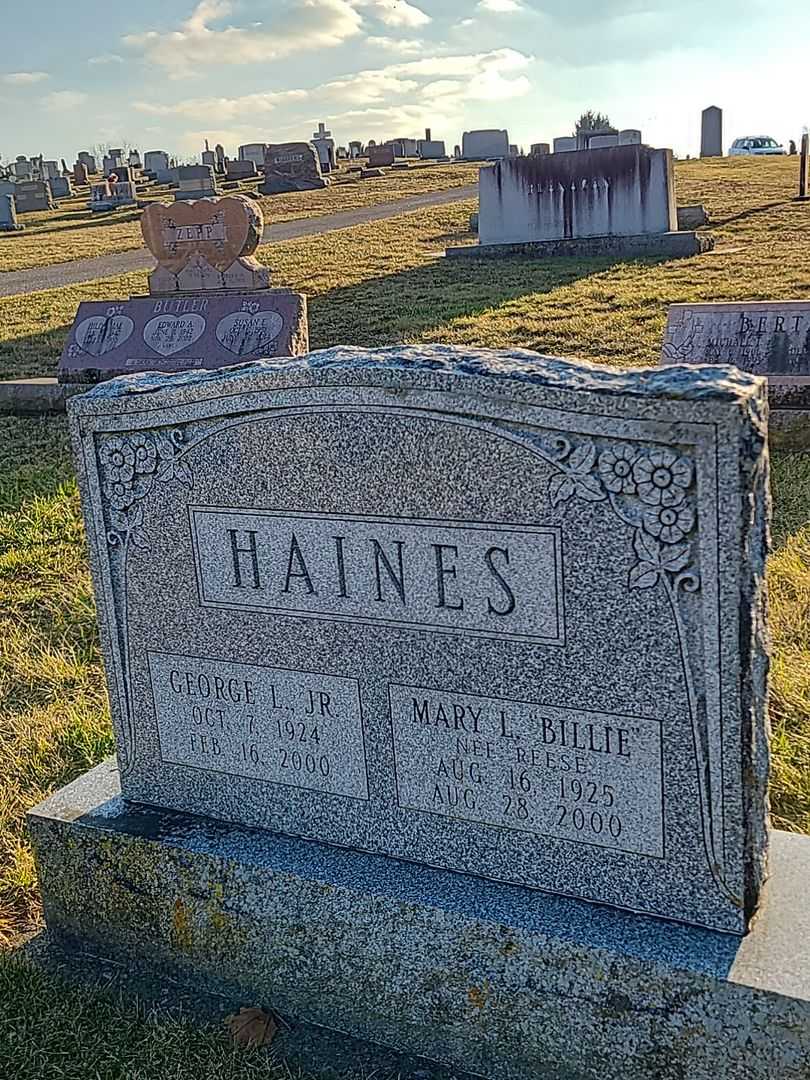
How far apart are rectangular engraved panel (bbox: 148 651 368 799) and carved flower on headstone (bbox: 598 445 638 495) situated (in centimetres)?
77

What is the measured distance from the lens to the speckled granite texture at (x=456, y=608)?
1939mm

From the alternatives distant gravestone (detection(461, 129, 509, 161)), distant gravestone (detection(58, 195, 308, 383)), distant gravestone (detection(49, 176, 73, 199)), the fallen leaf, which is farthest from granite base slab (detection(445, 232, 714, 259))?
distant gravestone (detection(461, 129, 509, 161))

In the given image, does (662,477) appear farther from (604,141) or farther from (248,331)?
(604,141)

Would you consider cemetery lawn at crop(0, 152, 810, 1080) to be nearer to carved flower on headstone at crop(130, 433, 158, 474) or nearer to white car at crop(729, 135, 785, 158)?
carved flower on headstone at crop(130, 433, 158, 474)

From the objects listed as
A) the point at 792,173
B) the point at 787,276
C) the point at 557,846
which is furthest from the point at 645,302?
the point at 792,173

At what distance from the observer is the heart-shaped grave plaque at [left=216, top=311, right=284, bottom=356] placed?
26.6ft

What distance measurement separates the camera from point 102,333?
29.7 ft

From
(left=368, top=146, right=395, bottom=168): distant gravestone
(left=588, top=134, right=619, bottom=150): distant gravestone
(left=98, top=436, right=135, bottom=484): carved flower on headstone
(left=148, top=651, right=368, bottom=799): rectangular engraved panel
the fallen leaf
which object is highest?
(left=368, top=146, right=395, bottom=168): distant gravestone

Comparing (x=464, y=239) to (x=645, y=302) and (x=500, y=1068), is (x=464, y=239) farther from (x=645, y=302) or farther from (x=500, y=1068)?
(x=500, y=1068)

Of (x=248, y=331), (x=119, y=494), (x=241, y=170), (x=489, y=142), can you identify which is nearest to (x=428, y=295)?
(x=248, y=331)

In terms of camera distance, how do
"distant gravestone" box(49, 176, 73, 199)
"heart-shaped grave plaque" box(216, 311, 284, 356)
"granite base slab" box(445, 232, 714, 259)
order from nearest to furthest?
"heart-shaped grave plaque" box(216, 311, 284, 356) → "granite base slab" box(445, 232, 714, 259) → "distant gravestone" box(49, 176, 73, 199)

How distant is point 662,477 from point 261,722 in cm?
117

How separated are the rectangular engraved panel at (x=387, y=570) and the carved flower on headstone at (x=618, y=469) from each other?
148 millimetres

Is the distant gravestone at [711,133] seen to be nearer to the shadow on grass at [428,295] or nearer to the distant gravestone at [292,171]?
the distant gravestone at [292,171]
